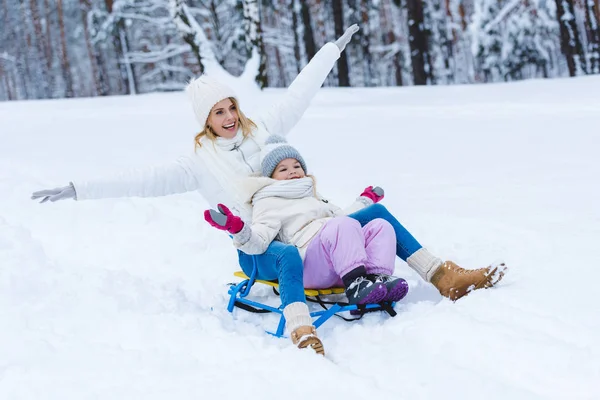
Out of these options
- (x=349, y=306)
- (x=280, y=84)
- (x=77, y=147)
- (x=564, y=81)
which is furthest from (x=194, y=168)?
(x=280, y=84)

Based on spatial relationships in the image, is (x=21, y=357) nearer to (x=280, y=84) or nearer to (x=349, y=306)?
A: (x=349, y=306)

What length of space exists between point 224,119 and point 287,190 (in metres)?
0.70

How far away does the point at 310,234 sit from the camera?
362 cm

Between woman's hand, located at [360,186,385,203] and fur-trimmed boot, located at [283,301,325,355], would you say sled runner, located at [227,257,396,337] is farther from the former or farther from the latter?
woman's hand, located at [360,186,385,203]

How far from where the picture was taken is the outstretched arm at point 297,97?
4.49 meters

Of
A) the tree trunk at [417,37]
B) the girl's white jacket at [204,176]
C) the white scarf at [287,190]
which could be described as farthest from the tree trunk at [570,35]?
the white scarf at [287,190]

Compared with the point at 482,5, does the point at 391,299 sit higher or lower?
lower

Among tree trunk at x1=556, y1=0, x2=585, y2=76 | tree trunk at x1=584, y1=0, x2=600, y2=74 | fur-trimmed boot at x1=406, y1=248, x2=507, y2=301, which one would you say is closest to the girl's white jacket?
fur-trimmed boot at x1=406, y1=248, x2=507, y2=301

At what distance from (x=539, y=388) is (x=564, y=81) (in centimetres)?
1108

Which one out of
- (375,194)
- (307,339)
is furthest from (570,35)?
(307,339)

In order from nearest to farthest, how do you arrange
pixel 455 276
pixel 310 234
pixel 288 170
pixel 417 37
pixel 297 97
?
pixel 455 276, pixel 310 234, pixel 288 170, pixel 297 97, pixel 417 37

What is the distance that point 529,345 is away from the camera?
104 inches

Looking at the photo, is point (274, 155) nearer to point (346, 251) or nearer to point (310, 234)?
point (310, 234)

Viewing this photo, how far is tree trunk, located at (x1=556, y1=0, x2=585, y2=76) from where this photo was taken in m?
16.5
